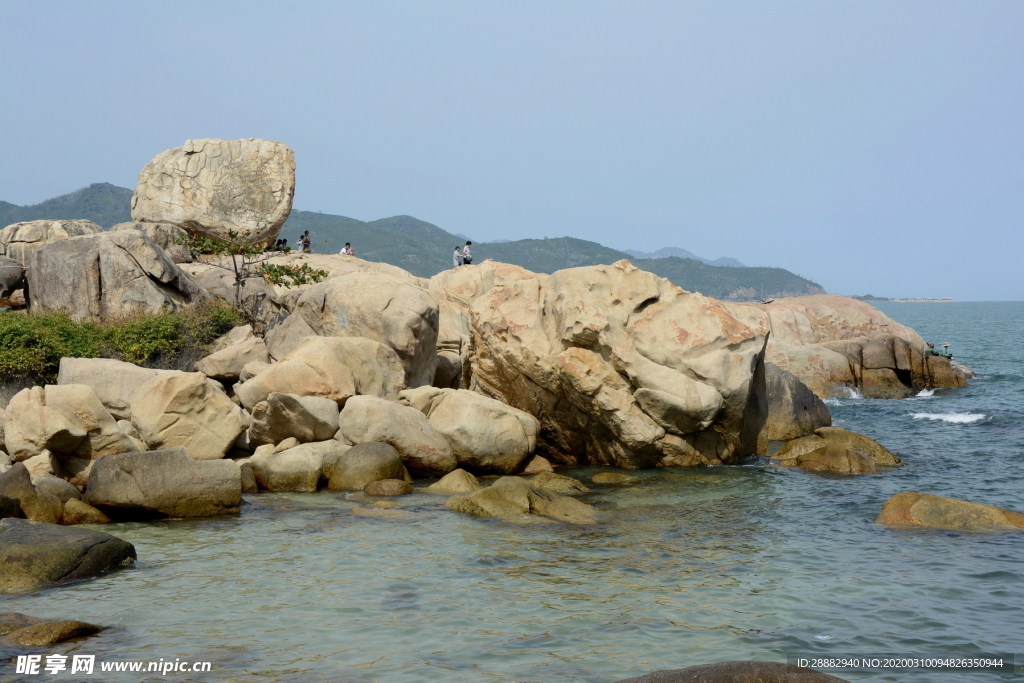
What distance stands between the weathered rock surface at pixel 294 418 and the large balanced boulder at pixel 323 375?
515 millimetres

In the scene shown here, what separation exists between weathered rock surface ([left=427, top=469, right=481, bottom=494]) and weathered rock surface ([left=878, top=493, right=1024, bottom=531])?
286 inches

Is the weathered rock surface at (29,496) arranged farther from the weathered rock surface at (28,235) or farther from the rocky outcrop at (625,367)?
the weathered rock surface at (28,235)

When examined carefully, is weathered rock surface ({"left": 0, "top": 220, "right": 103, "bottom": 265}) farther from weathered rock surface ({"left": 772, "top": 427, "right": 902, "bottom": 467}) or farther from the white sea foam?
the white sea foam

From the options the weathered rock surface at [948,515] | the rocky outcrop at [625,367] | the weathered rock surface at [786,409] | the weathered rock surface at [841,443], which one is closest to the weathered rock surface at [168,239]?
the rocky outcrop at [625,367]

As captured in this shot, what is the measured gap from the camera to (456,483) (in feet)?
53.3

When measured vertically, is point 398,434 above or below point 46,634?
above

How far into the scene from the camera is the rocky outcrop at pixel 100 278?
81.7 ft

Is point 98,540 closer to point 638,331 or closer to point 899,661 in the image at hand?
point 899,661

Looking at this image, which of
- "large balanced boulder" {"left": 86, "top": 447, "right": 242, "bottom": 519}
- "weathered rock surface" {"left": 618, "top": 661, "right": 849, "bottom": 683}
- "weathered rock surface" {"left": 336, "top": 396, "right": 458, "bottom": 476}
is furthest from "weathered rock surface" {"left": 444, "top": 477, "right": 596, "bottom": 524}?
"weathered rock surface" {"left": 618, "top": 661, "right": 849, "bottom": 683}

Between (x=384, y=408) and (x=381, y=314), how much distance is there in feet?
15.6

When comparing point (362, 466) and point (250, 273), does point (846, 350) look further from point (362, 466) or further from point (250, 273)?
point (362, 466)

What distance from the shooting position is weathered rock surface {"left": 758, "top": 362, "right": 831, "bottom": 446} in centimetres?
2336

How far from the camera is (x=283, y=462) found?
53.0ft

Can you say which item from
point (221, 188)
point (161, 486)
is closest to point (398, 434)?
point (161, 486)
